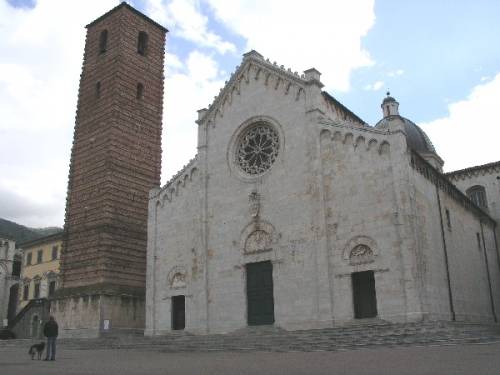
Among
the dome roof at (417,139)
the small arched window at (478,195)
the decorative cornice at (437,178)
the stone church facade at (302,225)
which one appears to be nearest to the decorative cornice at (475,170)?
the small arched window at (478,195)

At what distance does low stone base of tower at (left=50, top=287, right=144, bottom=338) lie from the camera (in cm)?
3231

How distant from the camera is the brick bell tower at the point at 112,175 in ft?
111

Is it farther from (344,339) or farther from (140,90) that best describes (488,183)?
(344,339)

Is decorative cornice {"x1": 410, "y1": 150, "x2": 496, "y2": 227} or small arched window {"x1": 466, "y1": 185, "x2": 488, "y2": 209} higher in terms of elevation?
small arched window {"x1": 466, "y1": 185, "x2": 488, "y2": 209}

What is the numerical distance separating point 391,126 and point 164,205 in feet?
48.7

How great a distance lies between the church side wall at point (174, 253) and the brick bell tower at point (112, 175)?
358 cm

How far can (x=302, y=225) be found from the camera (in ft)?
85.4

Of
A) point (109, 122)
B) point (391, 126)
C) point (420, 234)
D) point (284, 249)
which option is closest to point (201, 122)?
point (109, 122)

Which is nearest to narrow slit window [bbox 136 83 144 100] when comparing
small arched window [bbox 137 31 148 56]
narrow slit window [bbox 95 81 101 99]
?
narrow slit window [bbox 95 81 101 99]

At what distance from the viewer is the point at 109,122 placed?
36594 mm

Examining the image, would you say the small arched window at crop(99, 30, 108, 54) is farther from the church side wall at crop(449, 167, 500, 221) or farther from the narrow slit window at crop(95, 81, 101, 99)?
the church side wall at crop(449, 167, 500, 221)

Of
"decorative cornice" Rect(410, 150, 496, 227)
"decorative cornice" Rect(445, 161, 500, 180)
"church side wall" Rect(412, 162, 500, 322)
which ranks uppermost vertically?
"decorative cornice" Rect(445, 161, 500, 180)

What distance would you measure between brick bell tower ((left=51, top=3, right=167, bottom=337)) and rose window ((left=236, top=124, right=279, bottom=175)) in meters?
10.3

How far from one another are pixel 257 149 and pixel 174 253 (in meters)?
7.86
